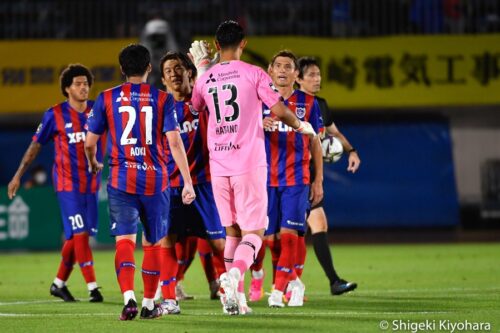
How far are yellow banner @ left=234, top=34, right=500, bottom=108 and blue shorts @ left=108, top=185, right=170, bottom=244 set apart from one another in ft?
44.2

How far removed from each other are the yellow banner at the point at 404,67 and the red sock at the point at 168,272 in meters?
12.4

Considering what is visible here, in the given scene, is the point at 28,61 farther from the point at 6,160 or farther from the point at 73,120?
the point at 73,120

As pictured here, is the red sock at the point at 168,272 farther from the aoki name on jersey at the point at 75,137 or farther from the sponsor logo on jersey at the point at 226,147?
the aoki name on jersey at the point at 75,137

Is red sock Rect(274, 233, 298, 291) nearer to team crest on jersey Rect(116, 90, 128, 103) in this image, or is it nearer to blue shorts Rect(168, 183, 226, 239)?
blue shorts Rect(168, 183, 226, 239)

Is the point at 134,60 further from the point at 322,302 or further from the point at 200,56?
the point at 322,302

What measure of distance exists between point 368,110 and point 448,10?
263 cm

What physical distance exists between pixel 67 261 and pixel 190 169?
1989mm

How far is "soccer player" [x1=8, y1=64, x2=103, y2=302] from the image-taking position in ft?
37.6

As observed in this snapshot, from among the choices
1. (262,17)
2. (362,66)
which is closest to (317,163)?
(362,66)

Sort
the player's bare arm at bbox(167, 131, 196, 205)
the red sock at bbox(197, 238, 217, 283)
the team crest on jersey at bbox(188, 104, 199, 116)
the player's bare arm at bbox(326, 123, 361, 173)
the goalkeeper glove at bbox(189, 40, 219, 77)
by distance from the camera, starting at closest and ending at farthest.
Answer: the player's bare arm at bbox(167, 131, 196, 205)
the goalkeeper glove at bbox(189, 40, 219, 77)
the team crest on jersey at bbox(188, 104, 199, 116)
the red sock at bbox(197, 238, 217, 283)
the player's bare arm at bbox(326, 123, 361, 173)

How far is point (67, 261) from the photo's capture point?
11.5 metres

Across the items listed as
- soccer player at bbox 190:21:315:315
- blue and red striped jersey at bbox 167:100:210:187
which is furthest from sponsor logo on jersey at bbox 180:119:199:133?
soccer player at bbox 190:21:315:315

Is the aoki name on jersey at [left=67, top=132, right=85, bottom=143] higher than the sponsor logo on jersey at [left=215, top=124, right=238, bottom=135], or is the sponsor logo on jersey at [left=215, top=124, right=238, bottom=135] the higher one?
the sponsor logo on jersey at [left=215, top=124, right=238, bottom=135]

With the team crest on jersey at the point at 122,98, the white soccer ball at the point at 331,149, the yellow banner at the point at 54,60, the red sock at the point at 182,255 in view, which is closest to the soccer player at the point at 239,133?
the team crest on jersey at the point at 122,98
